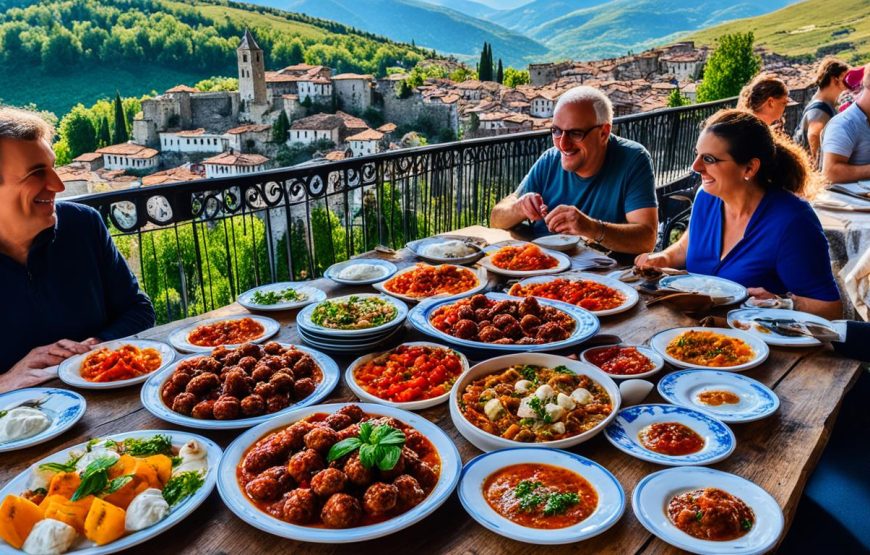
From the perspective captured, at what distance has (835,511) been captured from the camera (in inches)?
73.5

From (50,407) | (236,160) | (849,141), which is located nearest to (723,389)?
(50,407)

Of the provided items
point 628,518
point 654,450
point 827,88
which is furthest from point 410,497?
point 827,88

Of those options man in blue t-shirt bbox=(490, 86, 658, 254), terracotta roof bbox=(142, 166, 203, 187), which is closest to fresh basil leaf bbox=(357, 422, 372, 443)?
man in blue t-shirt bbox=(490, 86, 658, 254)

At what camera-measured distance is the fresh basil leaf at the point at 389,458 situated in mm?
1156

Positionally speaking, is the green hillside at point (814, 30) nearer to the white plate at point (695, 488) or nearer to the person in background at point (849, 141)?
the person in background at point (849, 141)

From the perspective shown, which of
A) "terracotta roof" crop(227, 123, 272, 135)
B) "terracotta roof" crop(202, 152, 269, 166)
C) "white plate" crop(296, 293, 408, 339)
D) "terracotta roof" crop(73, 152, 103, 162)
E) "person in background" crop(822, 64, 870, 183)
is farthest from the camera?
"terracotta roof" crop(227, 123, 272, 135)

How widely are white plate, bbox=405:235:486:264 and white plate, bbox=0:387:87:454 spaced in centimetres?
165

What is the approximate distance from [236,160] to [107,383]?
185 feet

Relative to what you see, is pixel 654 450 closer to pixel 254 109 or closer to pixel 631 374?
pixel 631 374

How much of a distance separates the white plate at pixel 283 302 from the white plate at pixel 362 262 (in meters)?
0.12

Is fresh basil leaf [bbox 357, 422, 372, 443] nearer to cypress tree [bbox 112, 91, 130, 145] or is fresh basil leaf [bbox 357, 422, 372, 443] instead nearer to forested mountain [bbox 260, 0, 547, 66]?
cypress tree [bbox 112, 91, 130, 145]

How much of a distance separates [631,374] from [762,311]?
0.82 meters

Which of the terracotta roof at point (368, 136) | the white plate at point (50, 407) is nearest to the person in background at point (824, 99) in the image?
the white plate at point (50, 407)

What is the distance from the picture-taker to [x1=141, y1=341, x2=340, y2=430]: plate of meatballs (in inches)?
58.9
